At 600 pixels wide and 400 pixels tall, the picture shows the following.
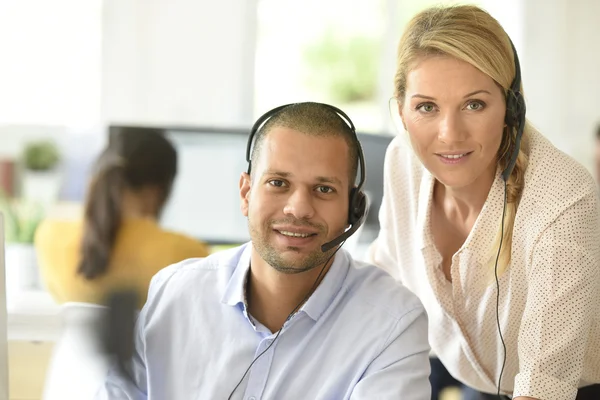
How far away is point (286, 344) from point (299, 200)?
24cm

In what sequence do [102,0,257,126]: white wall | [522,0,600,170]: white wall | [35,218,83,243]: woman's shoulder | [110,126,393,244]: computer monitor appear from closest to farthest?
[35,218,83,243]: woman's shoulder
[110,126,393,244]: computer monitor
[102,0,257,126]: white wall
[522,0,600,170]: white wall

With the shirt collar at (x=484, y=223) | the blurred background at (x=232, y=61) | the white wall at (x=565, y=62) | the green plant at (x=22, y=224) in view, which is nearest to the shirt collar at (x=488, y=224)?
the shirt collar at (x=484, y=223)

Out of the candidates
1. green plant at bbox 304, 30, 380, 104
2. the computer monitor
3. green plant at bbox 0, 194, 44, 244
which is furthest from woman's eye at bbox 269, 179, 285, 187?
green plant at bbox 304, 30, 380, 104

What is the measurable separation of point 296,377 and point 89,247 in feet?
3.31

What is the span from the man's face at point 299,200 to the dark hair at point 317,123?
11 mm

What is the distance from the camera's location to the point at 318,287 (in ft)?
4.65

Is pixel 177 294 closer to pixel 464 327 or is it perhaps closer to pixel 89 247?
pixel 464 327

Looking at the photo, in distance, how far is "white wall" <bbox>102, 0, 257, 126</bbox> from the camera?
4512 millimetres

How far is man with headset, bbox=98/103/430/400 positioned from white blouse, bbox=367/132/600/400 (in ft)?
0.61

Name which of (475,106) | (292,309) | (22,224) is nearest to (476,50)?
(475,106)

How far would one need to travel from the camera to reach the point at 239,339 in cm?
141

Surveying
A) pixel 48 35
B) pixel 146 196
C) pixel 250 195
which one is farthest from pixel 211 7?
pixel 250 195

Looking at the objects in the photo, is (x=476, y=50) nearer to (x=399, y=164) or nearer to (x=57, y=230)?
(x=399, y=164)

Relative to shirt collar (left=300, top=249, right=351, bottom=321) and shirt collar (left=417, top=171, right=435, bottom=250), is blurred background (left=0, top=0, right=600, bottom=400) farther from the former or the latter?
shirt collar (left=300, top=249, right=351, bottom=321)
